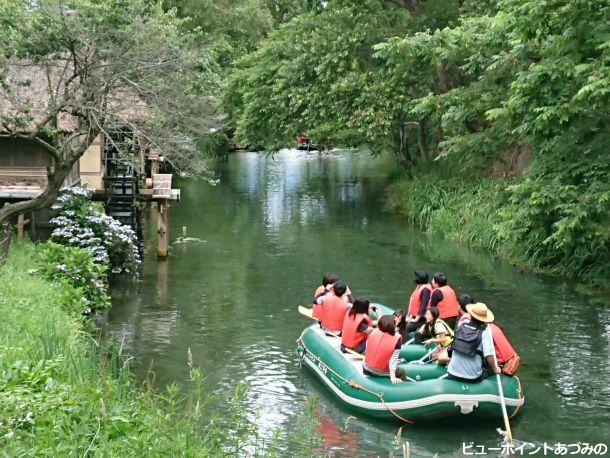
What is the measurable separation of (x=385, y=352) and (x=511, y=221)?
7071 millimetres

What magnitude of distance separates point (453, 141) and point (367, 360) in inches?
464

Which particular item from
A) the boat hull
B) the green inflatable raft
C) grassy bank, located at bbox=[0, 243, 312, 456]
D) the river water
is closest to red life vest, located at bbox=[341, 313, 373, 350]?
the green inflatable raft

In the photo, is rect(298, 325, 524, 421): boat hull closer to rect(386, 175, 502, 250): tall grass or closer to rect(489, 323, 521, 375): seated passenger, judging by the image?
rect(489, 323, 521, 375): seated passenger

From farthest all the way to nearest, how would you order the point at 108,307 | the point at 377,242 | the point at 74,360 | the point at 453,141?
1. the point at 377,242
2. the point at 453,141
3. the point at 108,307
4. the point at 74,360

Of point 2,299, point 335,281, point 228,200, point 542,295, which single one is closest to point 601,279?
point 542,295

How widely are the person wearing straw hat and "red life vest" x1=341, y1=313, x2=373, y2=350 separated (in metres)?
1.68

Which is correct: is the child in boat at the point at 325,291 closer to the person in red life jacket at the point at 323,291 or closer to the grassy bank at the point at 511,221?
the person in red life jacket at the point at 323,291

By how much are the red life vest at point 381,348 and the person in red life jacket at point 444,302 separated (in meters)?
2.57

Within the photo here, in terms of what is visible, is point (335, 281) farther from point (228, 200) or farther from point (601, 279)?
point (228, 200)

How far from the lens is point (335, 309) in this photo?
1355 cm

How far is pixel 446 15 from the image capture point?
2870 centimetres

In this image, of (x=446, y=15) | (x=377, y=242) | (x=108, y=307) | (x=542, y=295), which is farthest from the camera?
(x=446, y=15)

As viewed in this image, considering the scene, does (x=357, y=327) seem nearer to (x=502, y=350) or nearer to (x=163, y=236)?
(x=502, y=350)

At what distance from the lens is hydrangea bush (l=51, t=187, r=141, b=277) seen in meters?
17.5
